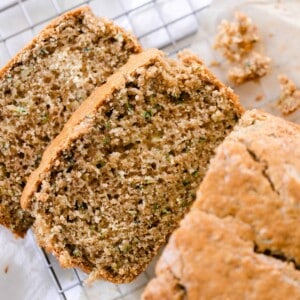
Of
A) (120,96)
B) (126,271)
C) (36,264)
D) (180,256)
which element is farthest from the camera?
(36,264)

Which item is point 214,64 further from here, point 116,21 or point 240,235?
point 240,235

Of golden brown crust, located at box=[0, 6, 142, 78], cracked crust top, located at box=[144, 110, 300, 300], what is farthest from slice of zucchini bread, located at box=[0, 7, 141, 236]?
cracked crust top, located at box=[144, 110, 300, 300]

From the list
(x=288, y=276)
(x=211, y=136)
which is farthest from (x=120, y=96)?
(x=288, y=276)

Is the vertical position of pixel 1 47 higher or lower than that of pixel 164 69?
higher

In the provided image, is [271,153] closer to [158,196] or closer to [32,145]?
[158,196]

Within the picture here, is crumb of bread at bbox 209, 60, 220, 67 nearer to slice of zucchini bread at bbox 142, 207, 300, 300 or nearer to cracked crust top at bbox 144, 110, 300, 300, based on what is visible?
cracked crust top at bbox 144, 110, 300, 300

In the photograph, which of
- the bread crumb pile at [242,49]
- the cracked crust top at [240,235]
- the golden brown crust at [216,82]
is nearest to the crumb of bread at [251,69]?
the bread crumb pile at [242,49]

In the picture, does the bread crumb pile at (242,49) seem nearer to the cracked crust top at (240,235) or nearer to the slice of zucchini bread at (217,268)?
the cracked crust top at (240,235)
